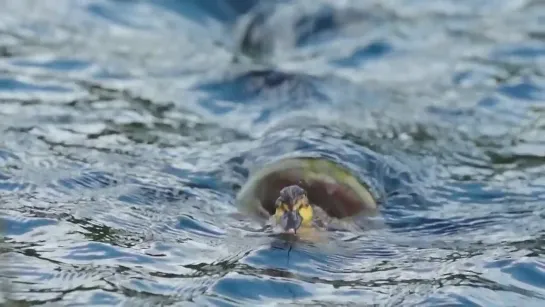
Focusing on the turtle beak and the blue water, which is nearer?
the blue water

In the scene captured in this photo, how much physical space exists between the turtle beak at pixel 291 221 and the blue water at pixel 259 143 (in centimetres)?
13

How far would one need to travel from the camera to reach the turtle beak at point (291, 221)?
19.4ft

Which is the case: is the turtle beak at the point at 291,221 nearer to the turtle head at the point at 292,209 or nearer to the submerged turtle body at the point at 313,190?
the turtle head at the point at 292,209

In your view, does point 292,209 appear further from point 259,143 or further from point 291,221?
point 259,143

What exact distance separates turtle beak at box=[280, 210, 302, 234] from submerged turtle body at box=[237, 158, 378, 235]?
26 cm

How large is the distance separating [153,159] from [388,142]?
5.74ft

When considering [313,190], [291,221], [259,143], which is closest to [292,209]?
[291,221]

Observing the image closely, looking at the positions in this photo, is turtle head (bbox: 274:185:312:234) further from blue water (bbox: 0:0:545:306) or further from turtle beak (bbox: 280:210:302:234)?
blue water (bbox: 0:0:545:306)

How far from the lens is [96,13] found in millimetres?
11055

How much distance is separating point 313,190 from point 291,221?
764 mm

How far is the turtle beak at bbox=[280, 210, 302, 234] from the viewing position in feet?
19.4

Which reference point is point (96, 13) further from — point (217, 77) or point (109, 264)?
point (109, 264)

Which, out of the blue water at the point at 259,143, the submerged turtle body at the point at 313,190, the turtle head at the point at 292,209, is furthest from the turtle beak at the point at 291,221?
the submerged turtle body at the point at 313,190

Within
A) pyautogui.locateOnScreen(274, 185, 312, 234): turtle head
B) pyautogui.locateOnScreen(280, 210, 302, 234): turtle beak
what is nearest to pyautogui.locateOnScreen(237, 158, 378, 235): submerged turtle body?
pyautogui.locateOnScreen(274, 185, 312, 234): turtle head
